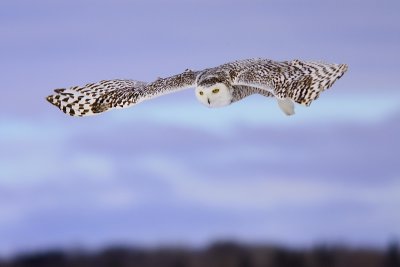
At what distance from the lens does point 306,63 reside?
14.5 m

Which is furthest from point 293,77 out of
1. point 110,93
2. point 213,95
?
point 110,93

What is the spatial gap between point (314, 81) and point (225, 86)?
1.12 m

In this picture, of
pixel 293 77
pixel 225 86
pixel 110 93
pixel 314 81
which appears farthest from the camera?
pixel 110 93

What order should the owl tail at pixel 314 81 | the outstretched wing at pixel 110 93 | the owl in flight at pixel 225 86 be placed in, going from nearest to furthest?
1. the owl tail at pixel 314 81
2. the owl in flight at pixel 225 86
3. the outstretched wing at pixel 110 93

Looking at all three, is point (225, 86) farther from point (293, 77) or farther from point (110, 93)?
point (110, 93)

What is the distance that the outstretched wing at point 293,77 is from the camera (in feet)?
44.6

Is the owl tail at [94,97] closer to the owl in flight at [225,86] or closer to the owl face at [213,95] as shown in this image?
the owl in flight at [225,86]

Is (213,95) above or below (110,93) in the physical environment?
below

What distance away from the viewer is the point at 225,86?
566 inches

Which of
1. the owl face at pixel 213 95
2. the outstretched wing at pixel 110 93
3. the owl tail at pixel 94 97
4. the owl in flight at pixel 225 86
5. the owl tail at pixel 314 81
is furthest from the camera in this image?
the owl tail at pixel 94 97

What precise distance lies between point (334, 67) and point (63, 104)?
3514mm

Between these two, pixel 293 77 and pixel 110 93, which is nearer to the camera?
pixel 293 77

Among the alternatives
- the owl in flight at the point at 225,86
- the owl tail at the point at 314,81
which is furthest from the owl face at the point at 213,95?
the owl tail at the point at 314,81

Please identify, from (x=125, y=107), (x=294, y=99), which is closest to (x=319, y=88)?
(x=294, y=99)
